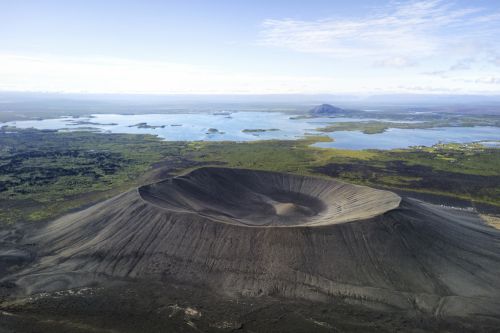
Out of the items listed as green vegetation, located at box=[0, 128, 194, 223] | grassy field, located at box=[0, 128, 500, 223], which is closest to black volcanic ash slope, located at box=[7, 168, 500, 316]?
green vegetation, located at box=[0, 128, 194, 223]

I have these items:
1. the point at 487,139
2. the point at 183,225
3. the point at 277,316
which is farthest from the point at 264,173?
the point at 487,139

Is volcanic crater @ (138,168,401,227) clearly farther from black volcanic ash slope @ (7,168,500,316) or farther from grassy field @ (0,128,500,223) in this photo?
grassy field @ (0,128,500,223)

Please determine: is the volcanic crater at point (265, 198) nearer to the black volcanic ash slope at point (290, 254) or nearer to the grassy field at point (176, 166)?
the black volcanic ash slope at point (290, 254)

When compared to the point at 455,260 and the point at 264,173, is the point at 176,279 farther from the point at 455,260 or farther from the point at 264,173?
the point at 264,173

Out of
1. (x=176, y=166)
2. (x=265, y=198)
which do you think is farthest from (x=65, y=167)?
(x=265, y=198)

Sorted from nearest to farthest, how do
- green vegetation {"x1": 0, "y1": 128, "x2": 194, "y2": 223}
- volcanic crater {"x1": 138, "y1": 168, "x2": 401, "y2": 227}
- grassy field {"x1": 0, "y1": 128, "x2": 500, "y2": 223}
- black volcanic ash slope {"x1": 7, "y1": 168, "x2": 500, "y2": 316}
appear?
black volcanic ash slope {"x1": 7, "y1": 168, "x2": 500, "y2": 316} < volcanic crater {"x1": 138, "y1": 168, "x2": 401, "y2": 227} < green vegetation {"x1": 0, "y1": 128, "x2": 194, "y2": 223} < grassy field {"x1": 0, "y1": 128, "x2": 500, "y2": 223}

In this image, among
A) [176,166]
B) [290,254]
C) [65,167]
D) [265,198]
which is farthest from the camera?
[176,166]

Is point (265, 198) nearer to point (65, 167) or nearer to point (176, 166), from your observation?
point (176, 166)
